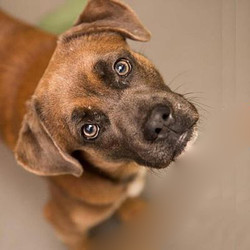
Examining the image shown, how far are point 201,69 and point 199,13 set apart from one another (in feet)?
1.34

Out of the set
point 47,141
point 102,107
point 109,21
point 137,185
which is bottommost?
point 137,185

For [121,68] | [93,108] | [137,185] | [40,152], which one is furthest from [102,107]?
[137,185]

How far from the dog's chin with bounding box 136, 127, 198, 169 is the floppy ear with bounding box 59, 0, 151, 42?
1.80ft

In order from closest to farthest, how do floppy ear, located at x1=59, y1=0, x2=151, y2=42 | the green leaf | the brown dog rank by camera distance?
the brown dog, floppy ear, located at x1=59, y1=0, x2=151, y2=42, the green leaf

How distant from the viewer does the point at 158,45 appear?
328cm

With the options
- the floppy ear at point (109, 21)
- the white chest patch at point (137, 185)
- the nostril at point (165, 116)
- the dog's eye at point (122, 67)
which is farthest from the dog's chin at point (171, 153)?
the white chest patch at point (137, 185)

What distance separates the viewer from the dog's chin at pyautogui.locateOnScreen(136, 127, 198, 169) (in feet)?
6.26

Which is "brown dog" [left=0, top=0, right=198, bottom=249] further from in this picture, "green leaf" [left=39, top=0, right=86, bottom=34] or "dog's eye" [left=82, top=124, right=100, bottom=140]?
A: "green leaf" [left=39, top=0, right=86, bottom=34]

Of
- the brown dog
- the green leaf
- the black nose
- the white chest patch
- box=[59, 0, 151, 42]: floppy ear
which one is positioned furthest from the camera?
the green leaf

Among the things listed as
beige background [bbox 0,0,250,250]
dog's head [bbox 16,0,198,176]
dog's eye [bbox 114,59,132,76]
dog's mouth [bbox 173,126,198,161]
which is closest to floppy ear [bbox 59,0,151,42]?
dog's head [bbox 16,0,198,176]

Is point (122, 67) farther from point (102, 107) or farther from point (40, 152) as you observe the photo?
point (40, 152)

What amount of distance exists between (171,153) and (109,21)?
28.0 inches

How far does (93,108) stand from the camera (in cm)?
196

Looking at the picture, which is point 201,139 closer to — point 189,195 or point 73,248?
point 189,195
